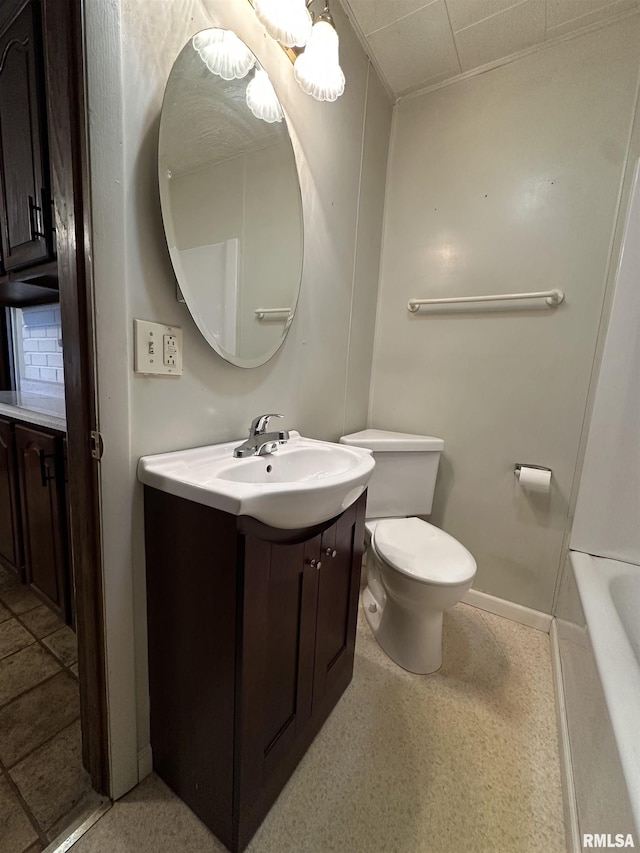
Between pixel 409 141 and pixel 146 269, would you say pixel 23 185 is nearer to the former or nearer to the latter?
pixel 146 269

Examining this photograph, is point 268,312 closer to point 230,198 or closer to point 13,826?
point 230,198

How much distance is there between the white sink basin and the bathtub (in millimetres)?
664

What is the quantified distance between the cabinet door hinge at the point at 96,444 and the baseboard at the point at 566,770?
54.0 inches

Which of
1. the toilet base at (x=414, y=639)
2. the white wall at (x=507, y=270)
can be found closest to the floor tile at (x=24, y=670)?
the toilet base at (x=414, y=639)

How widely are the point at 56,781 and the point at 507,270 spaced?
2.27m

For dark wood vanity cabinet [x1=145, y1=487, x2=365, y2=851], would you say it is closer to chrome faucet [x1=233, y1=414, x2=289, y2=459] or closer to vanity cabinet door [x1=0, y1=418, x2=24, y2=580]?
chrome faucet [x1=233, y1=414, x2=289, y2=459]

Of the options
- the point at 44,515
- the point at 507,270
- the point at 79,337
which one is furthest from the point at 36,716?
the point at 507,270

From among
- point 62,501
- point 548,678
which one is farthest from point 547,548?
point 62,501

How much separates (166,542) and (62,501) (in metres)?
0.70

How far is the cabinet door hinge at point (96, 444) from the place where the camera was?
0.73m

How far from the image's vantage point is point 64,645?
132cm

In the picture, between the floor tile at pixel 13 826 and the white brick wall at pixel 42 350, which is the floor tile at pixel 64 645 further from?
the white brick wall at pixel 42 350

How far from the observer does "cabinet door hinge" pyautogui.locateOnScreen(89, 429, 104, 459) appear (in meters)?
0.73

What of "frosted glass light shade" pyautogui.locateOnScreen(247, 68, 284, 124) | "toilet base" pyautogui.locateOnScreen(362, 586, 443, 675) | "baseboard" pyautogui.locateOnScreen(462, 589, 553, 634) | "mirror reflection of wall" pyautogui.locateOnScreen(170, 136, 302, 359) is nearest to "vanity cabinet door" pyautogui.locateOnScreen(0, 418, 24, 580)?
"mirror reflection of wall" pyautogui.locateOnScreen(170, 136, 302, 359)
